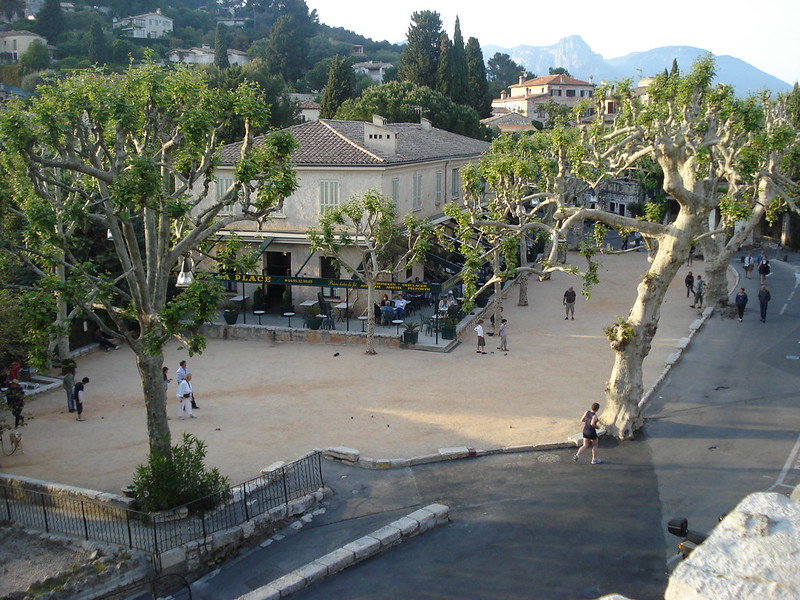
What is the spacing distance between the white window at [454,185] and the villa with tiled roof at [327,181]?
11.4 feet

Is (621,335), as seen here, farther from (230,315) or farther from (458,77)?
(458,77)

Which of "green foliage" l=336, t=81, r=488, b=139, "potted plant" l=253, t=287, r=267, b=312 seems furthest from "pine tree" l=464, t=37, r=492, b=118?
"potted plant" l=253, t=287, r=267, b=312

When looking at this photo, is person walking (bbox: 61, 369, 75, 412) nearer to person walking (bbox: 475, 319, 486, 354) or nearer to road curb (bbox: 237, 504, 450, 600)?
road curb (bbox: 237, 504, 450, 600)

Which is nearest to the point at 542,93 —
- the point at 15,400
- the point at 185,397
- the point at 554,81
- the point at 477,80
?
the point at 554,81

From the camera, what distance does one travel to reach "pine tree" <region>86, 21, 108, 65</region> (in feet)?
373

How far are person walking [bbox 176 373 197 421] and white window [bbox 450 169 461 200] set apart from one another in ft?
75.0

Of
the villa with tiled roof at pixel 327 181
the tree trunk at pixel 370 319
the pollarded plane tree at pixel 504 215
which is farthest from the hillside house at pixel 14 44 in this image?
the tree trunk at pixel 370 319

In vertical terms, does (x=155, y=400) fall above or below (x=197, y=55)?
Answer: below

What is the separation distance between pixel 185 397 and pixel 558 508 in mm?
10898

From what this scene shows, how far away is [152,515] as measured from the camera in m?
14.4

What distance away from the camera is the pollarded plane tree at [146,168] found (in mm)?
14391

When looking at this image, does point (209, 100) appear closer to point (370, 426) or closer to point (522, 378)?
point (370, 426)

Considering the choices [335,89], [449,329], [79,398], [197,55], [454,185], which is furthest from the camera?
[197,55]

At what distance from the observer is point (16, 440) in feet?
61.1
